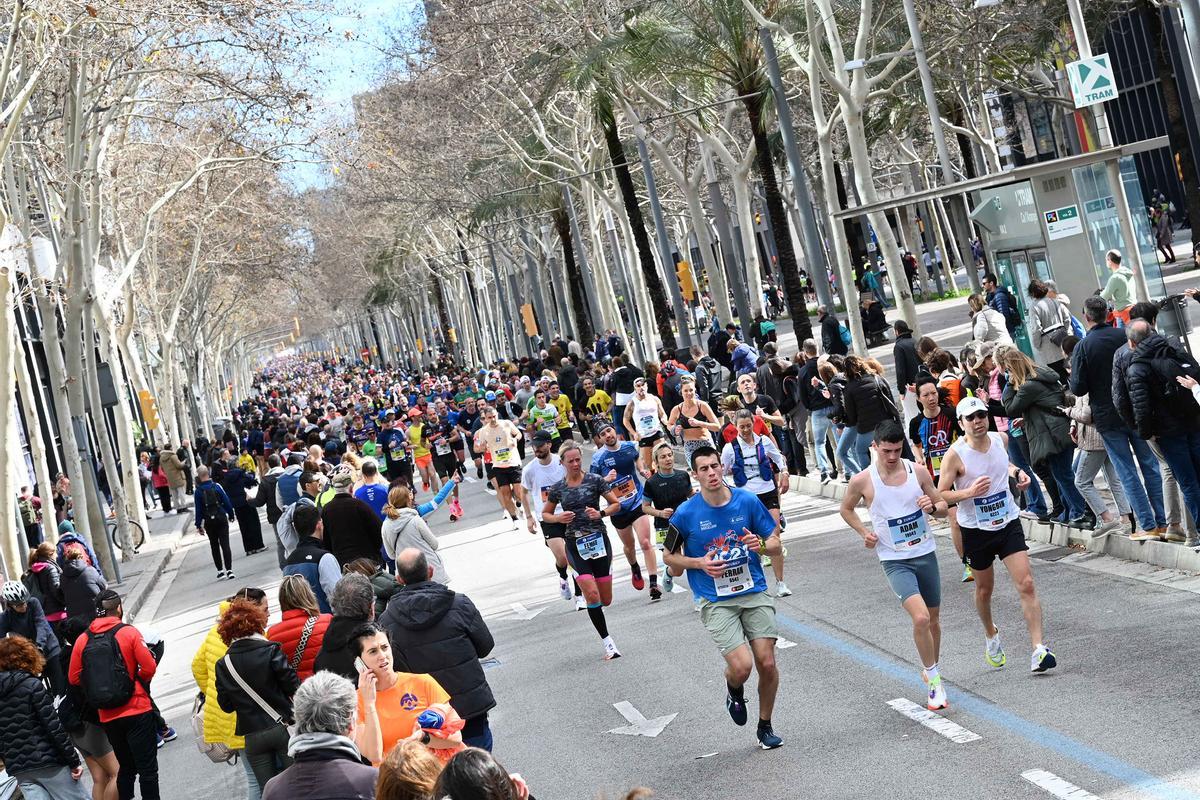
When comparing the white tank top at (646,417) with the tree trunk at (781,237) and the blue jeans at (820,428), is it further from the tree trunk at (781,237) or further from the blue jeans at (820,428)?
the tree trunk at (781,237)

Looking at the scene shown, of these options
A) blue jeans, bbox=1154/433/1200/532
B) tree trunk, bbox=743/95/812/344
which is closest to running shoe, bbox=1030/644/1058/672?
blue jeans, bbox=1154/433/1200/532

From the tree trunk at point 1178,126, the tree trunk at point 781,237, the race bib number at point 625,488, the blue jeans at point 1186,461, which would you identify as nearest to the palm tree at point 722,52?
the tree trunk at point 781,237

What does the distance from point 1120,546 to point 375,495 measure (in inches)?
275

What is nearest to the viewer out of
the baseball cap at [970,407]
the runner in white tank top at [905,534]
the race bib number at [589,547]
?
the runner in white tank top at [905,534]

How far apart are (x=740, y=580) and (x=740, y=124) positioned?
46560mm

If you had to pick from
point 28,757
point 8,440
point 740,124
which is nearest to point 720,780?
point 28,757

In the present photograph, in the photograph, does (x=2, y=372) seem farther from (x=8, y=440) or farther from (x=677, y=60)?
(x=677, y=60)

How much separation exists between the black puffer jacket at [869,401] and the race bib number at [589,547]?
4.10m

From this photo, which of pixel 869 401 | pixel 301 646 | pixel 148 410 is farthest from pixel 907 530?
pixel 148 410

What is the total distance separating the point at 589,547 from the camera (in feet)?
41.5

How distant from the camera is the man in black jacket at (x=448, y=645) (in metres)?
8.02

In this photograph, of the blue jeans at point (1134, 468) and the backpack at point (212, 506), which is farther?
the backpack at point (212, 506)

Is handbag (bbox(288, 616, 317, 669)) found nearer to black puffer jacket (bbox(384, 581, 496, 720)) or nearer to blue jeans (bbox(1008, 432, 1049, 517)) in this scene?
black puffer jacket (bbox(384, 581, 496, 720))

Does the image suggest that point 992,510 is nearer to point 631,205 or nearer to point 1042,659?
point 1042,659
